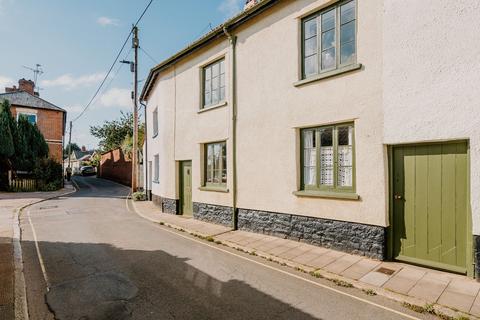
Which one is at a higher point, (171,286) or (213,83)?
(213,83)

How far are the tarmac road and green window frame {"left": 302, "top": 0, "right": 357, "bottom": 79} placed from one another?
4864mm

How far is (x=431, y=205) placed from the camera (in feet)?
18.9

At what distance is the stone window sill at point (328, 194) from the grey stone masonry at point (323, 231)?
0.58m

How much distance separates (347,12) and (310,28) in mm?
1040

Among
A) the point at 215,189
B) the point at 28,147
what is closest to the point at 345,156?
the point at 215,189

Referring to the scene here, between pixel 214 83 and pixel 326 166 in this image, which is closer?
pixel 326 166

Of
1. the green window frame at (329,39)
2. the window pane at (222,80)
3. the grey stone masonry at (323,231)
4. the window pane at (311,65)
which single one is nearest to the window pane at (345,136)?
the green window frame at (329,39)

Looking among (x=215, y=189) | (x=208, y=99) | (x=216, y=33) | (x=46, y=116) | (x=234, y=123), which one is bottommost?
(x=215, y=189)

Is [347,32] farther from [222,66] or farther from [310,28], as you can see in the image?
[222,66]

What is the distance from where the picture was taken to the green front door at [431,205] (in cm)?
541

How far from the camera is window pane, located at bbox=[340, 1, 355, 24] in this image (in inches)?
267

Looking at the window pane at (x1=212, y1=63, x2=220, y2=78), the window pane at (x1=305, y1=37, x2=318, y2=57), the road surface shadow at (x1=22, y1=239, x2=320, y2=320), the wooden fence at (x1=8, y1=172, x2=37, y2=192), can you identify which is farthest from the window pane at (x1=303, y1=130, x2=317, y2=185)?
the wooden fence at (x1=8, y1=172, x2=37, y2=192)

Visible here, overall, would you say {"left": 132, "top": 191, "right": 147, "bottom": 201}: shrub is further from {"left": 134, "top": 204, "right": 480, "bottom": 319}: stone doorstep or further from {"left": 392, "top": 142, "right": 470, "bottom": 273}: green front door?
{"left": 392, "top": 142, "right": 470, "bottom": 273}: green front door

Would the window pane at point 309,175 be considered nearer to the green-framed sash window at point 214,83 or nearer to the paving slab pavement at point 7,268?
the green-framed sash window at point 214,83
